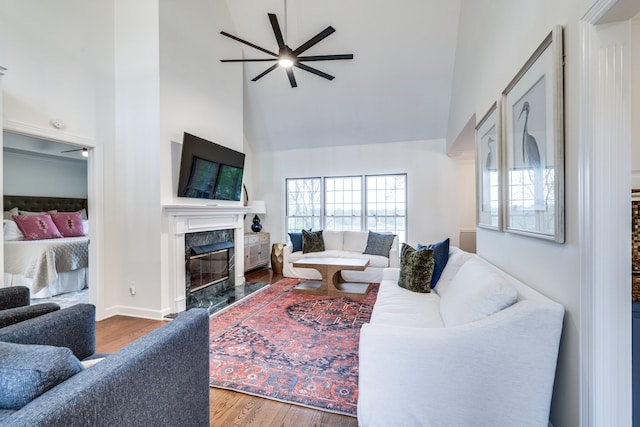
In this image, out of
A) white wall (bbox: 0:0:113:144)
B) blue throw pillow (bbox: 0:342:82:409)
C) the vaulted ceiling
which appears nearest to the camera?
blue throw pillow (bbox: 0:342:82:409)

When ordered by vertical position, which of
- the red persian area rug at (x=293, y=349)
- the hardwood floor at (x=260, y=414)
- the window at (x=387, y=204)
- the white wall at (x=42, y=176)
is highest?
the white wall at (x=42, y=176)

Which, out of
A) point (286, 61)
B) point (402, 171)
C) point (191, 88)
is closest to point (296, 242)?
point (402, 171)

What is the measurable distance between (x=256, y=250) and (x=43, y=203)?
3.80 metres

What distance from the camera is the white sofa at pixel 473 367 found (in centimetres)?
130

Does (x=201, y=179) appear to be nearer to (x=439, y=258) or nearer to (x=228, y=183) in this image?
(x=228, y=183)

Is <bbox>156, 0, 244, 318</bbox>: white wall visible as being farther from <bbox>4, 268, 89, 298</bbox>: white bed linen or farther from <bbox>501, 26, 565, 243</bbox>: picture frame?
<bbox>501, 26, 565, 243</bbox>: picture frame

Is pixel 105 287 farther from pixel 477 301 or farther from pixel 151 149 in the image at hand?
pixel 477 301

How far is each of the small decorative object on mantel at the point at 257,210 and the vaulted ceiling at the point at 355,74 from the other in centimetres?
134

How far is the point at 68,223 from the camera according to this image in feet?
15.5

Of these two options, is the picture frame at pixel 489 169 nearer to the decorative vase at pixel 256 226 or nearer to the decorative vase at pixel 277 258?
the decorative vase at pixel 277 258

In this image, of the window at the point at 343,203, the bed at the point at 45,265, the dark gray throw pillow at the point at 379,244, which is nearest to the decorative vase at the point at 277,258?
the window at the point at 343,203

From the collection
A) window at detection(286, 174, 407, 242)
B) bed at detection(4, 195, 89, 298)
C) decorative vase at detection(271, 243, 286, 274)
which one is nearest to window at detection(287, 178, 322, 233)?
window at detection(286, 174, 407, 242)

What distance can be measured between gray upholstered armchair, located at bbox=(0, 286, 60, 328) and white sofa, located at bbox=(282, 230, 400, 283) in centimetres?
293

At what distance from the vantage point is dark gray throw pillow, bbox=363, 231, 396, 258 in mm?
4750
